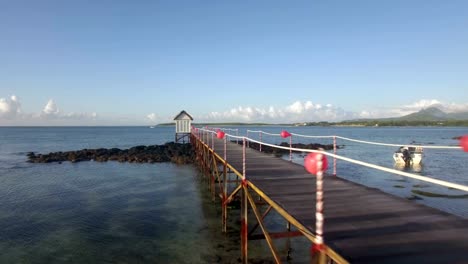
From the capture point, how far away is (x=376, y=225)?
4961 millimetres

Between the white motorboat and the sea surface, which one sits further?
the white motorboat

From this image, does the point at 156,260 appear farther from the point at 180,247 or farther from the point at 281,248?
the point at 281,248

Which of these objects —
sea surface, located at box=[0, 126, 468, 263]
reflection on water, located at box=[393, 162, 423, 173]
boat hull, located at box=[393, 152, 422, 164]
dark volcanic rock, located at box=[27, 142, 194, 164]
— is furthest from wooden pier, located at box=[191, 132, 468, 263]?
dark volcanic rock, located at box=[27, 142, 194, 164]

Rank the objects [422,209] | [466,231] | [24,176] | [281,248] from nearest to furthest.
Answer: [466,231] < [422,209] < [281,248] < [24,176]

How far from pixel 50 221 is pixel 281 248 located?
394 inches

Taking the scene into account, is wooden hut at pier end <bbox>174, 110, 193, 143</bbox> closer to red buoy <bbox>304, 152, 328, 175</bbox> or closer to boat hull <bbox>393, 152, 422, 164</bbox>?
boat hull <bbox>393, 152, 422, 164</bbox>

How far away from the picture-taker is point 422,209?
19.3 feet

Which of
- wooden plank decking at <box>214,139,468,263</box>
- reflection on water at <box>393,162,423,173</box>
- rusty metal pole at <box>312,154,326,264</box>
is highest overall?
rusty metal pole at <box>312,154,326,264</box>

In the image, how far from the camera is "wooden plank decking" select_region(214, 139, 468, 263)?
391 centimetres

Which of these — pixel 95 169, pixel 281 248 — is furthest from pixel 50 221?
pixel 95 169

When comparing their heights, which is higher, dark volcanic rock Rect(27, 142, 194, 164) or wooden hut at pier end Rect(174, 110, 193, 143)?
wooden hut at pier end Rect(174, 110, 193, 143)

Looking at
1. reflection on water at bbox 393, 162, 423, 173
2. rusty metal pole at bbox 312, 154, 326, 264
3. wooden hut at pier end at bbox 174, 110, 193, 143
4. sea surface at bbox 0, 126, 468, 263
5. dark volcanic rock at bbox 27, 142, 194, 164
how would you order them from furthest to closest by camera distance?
wooden hut at pier end at bbox 174, 110, 193, 143
dark volcanic rock at bbox 27, 142, 194, 164
reflection on water at bbox 393, 162, 423, 173
sea surface at bbox 0, 126, 468, 263
rusty metal pole at bbox 312, 154, 326, 264

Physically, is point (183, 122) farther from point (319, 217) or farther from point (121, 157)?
point (319, 217)

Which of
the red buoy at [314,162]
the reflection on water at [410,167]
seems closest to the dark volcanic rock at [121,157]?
the reflection on water at [410,167]
